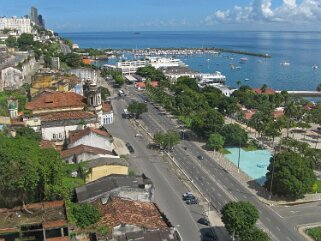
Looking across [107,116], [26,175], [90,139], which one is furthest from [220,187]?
[107,116]

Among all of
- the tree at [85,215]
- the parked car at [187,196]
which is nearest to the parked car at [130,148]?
the parked car at [187,196]

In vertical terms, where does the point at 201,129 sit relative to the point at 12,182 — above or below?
below

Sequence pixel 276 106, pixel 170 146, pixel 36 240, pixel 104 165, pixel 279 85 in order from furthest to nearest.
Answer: pixel 279 85, pixel 276 106, pixel 170 146, pixel 104 165, pixel 36 240

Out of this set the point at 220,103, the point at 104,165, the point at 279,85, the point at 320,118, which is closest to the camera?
the point at 104,165

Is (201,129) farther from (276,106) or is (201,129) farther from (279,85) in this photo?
(279,85)

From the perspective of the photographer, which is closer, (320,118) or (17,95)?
(17,95)

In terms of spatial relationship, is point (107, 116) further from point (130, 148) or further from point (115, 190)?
point (115, 190)

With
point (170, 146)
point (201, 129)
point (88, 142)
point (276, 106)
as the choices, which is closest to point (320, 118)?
point (276, 106)
